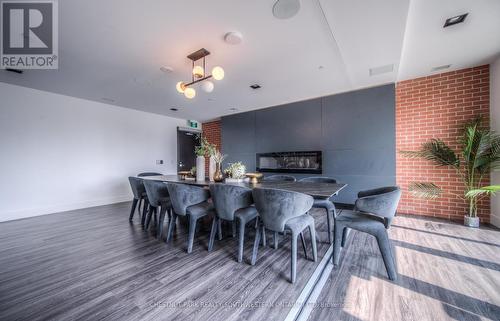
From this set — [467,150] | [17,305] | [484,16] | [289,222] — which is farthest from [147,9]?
[467,150]

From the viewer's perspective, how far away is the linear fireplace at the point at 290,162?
4273 millimetres

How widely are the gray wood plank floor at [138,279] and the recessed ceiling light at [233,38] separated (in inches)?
100

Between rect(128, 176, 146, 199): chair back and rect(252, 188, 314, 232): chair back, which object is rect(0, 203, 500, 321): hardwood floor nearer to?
rect(252, 188, 314, 232): chair back

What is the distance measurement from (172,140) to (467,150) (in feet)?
23.0

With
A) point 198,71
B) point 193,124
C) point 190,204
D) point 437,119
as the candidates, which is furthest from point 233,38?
point 193,124

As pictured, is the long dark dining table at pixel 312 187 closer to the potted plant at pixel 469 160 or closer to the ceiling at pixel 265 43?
the ceiling at pixel 265 43

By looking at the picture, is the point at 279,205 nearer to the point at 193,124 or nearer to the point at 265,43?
the point at 265,43

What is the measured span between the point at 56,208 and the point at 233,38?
203 inches

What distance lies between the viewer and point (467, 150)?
2789 mm

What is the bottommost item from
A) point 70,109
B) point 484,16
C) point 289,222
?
point 289,222

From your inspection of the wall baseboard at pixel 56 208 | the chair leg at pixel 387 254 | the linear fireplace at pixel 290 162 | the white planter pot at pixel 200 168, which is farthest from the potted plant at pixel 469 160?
the wall baseboard at pixel 56 208

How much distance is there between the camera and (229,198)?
198 centimetres

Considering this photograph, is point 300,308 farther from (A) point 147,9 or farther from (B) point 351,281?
(A) point 147,9

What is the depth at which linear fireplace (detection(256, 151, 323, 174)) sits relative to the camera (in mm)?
4273
